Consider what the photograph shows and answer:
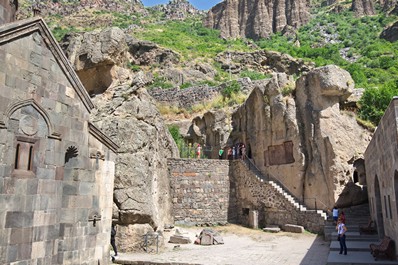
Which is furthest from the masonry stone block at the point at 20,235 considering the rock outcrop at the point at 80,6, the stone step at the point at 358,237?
the rock outcrop at the point at 80,6

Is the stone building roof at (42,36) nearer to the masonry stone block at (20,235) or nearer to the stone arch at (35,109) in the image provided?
the stone arch at (35,109)

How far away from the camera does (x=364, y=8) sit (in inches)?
3359

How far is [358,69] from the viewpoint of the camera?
43.1m

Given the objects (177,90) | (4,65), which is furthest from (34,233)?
(177,90)

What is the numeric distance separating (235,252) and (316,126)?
9.08 meters

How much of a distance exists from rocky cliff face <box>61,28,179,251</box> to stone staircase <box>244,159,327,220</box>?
21.4ft

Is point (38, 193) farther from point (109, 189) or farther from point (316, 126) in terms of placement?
point (316, 126)

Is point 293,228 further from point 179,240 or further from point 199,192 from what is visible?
point 179,240

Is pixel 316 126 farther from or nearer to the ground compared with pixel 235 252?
farther from the ground

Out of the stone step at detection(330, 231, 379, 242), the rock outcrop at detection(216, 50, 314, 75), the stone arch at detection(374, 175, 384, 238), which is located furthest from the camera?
the rock outcrop at detection(216, 50, 314, 75)

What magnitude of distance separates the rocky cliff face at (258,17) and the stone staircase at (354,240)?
240 ft

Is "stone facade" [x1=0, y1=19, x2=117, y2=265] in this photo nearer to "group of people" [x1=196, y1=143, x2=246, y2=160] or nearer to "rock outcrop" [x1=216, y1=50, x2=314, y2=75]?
"group of people" [x1=196, y1=143, x2=246, y2=160]

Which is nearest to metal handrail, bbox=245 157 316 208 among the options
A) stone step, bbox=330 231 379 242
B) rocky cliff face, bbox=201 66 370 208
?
rocky cliff face, bbox=201 66 370 208

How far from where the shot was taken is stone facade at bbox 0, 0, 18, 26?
31.9 feet
